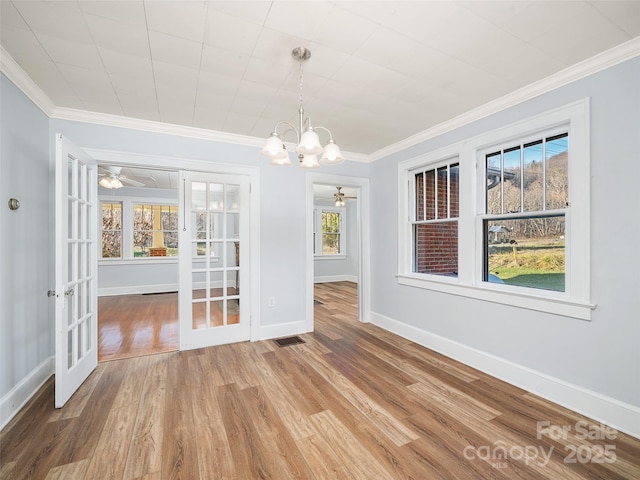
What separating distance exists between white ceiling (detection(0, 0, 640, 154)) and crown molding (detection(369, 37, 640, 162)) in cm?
8

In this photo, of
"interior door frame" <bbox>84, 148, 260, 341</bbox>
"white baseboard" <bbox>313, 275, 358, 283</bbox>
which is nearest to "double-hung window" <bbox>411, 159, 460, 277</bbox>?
"interior door frame" <bbox>84, 148, 260, 341</bbox>

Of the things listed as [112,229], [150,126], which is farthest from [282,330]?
[112,229]

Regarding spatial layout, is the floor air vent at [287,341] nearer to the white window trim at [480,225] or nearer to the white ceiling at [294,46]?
the white window trim at [480,225]

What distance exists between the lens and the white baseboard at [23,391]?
6.48 ft

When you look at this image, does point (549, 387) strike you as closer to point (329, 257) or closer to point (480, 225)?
point (480, 225)

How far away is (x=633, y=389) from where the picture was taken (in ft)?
6.15

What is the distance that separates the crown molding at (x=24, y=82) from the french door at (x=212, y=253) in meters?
1.28

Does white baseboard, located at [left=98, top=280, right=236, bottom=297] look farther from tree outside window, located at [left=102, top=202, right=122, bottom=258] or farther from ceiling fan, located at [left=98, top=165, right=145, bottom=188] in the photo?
ceiling fan, located at [left=98, top=165, right=145, bottom=188]

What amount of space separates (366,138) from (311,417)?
10.2 ft

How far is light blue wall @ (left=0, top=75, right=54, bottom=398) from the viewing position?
6.69 feet

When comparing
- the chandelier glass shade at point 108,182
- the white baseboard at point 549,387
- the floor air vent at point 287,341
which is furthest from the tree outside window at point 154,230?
the white baseboard at point 549,387

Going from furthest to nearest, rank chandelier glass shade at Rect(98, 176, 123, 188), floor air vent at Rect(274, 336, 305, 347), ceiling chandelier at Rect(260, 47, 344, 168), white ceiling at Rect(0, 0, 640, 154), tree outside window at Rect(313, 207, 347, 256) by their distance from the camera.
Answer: tree outside window at Rect(313, 207, 347, 256) < chandelier glass shade at Rect(98, 176, 123, 188) < floor air vent at Rect(274, 336, 305, 347) < ceiling chandelier at Rect(260, 47, 344, 168) < white ceiling at Rect(0, 0, 640, 154)

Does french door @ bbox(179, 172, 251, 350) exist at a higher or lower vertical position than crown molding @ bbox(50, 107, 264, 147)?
lower

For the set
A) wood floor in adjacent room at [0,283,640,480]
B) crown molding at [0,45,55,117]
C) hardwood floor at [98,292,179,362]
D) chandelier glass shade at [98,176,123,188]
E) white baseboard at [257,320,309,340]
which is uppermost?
crown molding at [0,45,55,117]
